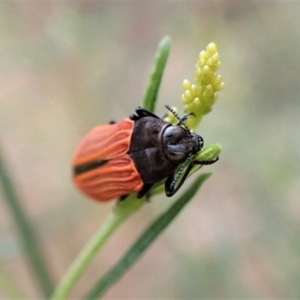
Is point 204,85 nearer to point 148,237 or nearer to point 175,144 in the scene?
point 175,144

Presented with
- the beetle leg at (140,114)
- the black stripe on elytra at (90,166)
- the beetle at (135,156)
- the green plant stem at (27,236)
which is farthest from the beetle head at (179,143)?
the green plant stem at (27,236)

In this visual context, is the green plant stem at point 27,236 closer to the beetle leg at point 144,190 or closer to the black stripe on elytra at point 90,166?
the black stripe on elytra at point 90,166

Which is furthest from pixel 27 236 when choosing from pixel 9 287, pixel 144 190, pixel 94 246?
pixel 144 190

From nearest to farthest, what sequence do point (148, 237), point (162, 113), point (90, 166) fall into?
point (148, 237), point (90, 166), point (162, 113)

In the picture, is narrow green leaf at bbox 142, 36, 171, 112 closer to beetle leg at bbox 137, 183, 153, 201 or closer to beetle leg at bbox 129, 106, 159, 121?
beetle leg at bbox 129, 106, 159, 121

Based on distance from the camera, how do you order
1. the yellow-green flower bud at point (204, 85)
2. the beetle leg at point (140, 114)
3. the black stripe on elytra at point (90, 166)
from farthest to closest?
the black stripe on elytra at point (90, 166) → the beetle leg at point (140, 114) → the yellow-green flower bud at point (204, 85)

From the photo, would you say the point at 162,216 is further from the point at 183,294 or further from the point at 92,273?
the point at 92,273

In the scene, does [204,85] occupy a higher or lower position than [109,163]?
higher
